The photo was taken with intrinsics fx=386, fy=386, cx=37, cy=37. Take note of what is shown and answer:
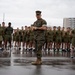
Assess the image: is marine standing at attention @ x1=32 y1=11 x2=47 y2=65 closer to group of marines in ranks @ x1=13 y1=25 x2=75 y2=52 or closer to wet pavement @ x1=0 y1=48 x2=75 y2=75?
wet pavement @ x1=0 y1=48 x2=75 y2=75

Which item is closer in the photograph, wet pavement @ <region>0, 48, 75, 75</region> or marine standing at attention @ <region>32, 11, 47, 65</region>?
wet pavement @ <region>0, 48, 75, 75</region>

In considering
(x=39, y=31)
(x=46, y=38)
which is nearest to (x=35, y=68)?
(x=39, y=31)

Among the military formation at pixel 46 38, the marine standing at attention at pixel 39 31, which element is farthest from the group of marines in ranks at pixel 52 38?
the marine standing at attention at pixel 39 31

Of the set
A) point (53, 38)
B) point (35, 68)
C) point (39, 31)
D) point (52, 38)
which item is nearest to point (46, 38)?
point (52, 38)

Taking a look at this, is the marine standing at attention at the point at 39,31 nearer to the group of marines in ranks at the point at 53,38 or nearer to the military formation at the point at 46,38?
the military formation at the point at 46,38

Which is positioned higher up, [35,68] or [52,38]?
[52,38]

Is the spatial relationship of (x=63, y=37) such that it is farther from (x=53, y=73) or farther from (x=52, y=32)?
(x=53, y=73)

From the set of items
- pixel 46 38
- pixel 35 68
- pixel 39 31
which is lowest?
pixel 35 68

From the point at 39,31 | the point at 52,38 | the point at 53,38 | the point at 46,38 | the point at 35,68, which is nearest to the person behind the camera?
the point at 35,68

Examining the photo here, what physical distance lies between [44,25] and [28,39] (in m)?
14.8

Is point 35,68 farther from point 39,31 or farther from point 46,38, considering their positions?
point 46,38

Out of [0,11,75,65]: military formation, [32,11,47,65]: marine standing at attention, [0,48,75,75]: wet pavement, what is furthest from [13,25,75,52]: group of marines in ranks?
[32,11,47,65]: marine standing at attention

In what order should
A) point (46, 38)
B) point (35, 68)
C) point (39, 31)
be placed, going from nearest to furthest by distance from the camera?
point (35, 68), point (39, 31), point (46, 38)

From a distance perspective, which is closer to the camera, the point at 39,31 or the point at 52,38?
the point at 39,31
